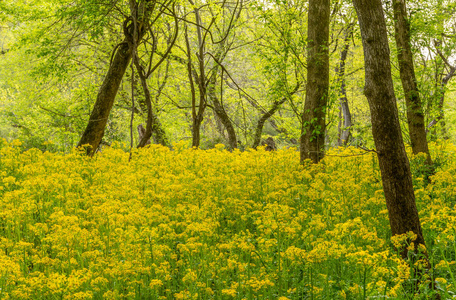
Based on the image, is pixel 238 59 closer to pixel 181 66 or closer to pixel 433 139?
pixel 181 66

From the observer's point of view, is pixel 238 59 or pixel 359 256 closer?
pixel 359 256

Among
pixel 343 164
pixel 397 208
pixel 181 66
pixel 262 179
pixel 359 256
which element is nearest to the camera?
pixel 359 256

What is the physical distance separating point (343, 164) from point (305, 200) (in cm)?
286

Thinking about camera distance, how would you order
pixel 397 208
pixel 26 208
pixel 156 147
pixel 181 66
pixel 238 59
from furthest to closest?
pixel 238 59 < pixel 181 66 < pixel 156 147 < pixel 26 208 < pixel 397 208

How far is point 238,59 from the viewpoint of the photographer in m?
21.0

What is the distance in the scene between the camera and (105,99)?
917 centimetres

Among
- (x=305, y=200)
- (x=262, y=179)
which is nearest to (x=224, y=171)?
(x=262, y=179)

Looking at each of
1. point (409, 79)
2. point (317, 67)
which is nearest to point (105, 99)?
point (317, 67)

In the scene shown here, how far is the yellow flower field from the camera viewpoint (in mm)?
3436

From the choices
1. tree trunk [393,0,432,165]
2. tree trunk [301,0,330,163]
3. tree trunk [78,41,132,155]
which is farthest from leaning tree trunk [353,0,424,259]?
tree trunk [78,41,132,155]

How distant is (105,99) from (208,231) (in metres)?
6.12

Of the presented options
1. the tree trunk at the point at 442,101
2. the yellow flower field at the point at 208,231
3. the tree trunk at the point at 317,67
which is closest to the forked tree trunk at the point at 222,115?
the yellow flower field at the point at 208,231

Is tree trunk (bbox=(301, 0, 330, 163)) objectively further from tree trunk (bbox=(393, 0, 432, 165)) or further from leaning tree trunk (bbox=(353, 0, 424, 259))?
leaning tree trunk (bbox=(353, 0, 424, 259))

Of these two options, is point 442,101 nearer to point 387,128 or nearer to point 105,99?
point 387,128
